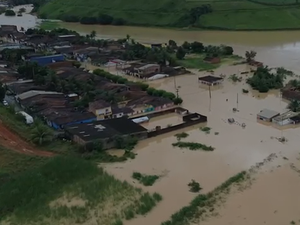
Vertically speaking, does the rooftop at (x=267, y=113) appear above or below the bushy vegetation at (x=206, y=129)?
above

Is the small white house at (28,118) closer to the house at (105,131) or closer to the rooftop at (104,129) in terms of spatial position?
the house at (105,131)

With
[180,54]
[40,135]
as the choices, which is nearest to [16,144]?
[40,135]

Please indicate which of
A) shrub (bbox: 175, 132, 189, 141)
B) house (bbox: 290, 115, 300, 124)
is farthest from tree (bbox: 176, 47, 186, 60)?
shrub (bbox: 175, 132, 189, 141)

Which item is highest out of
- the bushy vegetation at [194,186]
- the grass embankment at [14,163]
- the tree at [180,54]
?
the tree at [180,54]

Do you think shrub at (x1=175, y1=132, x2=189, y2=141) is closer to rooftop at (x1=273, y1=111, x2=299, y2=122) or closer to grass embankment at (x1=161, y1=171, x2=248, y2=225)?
rooftop at (x1=273, y1=111, x2=299, y2=122)

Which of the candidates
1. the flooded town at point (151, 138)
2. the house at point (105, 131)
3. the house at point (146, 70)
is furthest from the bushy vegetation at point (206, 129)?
the house at point (146, 70)
